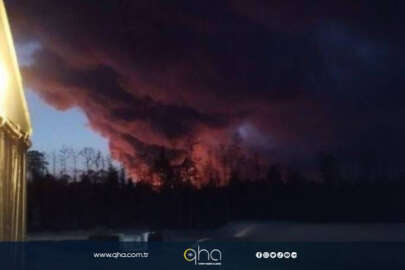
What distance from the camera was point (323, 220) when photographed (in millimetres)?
3895

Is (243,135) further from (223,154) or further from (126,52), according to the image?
(126,52)

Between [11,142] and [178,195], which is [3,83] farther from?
[178,195]

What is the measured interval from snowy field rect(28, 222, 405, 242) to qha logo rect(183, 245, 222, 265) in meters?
0.07

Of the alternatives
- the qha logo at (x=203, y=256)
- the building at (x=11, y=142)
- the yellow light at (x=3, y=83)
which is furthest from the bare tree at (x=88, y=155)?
the qha logo at (x=203, y=256)

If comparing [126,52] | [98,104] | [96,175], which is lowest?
[96,175]

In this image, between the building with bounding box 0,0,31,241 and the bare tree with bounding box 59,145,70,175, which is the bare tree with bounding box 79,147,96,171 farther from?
the building with bounding box 0,0,31,241

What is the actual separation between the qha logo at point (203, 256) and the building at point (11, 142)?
0.84 meters

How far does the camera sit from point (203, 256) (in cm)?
399

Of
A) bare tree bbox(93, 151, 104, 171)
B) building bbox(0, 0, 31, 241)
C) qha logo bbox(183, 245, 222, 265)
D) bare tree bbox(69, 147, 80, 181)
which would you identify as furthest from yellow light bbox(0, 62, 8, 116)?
qha logo bbox(183, 245, 222, 265)

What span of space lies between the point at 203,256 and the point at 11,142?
44.7 inches

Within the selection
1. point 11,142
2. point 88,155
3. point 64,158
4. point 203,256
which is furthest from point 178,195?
point 11,142

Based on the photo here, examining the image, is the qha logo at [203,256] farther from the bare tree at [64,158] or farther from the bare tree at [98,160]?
the bare tree at [64,158]

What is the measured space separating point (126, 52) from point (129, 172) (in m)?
0.61

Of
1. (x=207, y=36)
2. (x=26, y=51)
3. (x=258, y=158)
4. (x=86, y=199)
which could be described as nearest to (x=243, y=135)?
(x=258, y=158)
